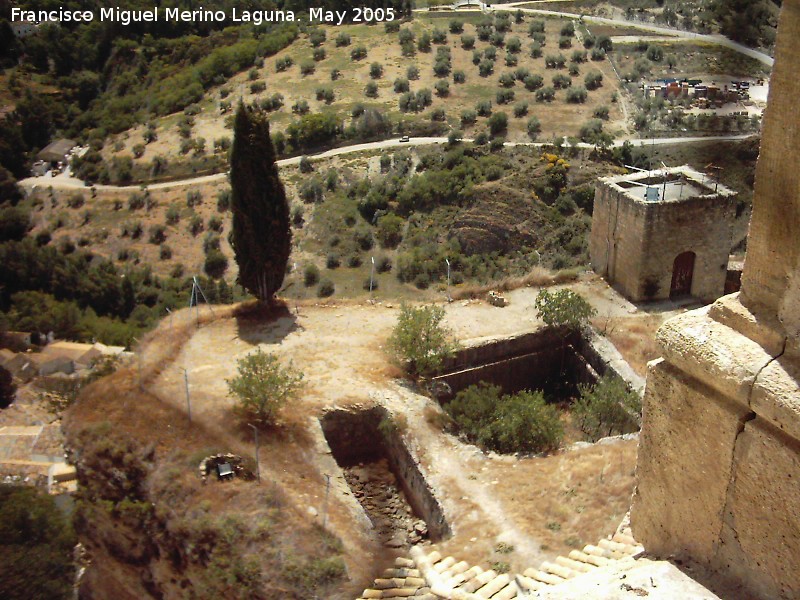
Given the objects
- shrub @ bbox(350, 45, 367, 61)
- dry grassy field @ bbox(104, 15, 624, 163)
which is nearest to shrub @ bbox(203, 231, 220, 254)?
dry grassy field @ bbox(104, 15, 624, 163)

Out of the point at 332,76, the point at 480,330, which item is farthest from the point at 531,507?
the point at 332,76

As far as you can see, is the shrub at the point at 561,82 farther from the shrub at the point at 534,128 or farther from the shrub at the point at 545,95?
the shrub at the point at 534,128

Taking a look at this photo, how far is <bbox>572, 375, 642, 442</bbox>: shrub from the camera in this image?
42.7 ft

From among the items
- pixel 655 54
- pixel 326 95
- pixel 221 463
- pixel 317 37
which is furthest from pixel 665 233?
pixel 317 37

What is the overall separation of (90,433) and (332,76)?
39.2 m

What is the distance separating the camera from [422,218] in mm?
36000

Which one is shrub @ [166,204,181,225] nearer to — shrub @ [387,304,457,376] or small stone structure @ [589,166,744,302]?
small stone structure @ [589,166,744,302]

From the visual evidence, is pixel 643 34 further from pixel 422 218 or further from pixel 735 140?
pixel 422 218

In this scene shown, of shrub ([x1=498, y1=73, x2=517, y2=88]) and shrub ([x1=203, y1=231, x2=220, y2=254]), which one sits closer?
shrub ([x1=203, y1=231, x2=220, y2=254])

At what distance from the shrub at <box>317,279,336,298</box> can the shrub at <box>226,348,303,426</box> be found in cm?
1731

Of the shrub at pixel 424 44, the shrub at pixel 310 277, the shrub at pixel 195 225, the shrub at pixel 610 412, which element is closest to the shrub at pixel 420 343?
the shrub at pixel 610 412

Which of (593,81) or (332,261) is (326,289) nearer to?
(332,261)

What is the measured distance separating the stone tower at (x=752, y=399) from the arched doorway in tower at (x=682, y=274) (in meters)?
13.5

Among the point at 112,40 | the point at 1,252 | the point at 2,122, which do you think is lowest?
the point at 1,252
